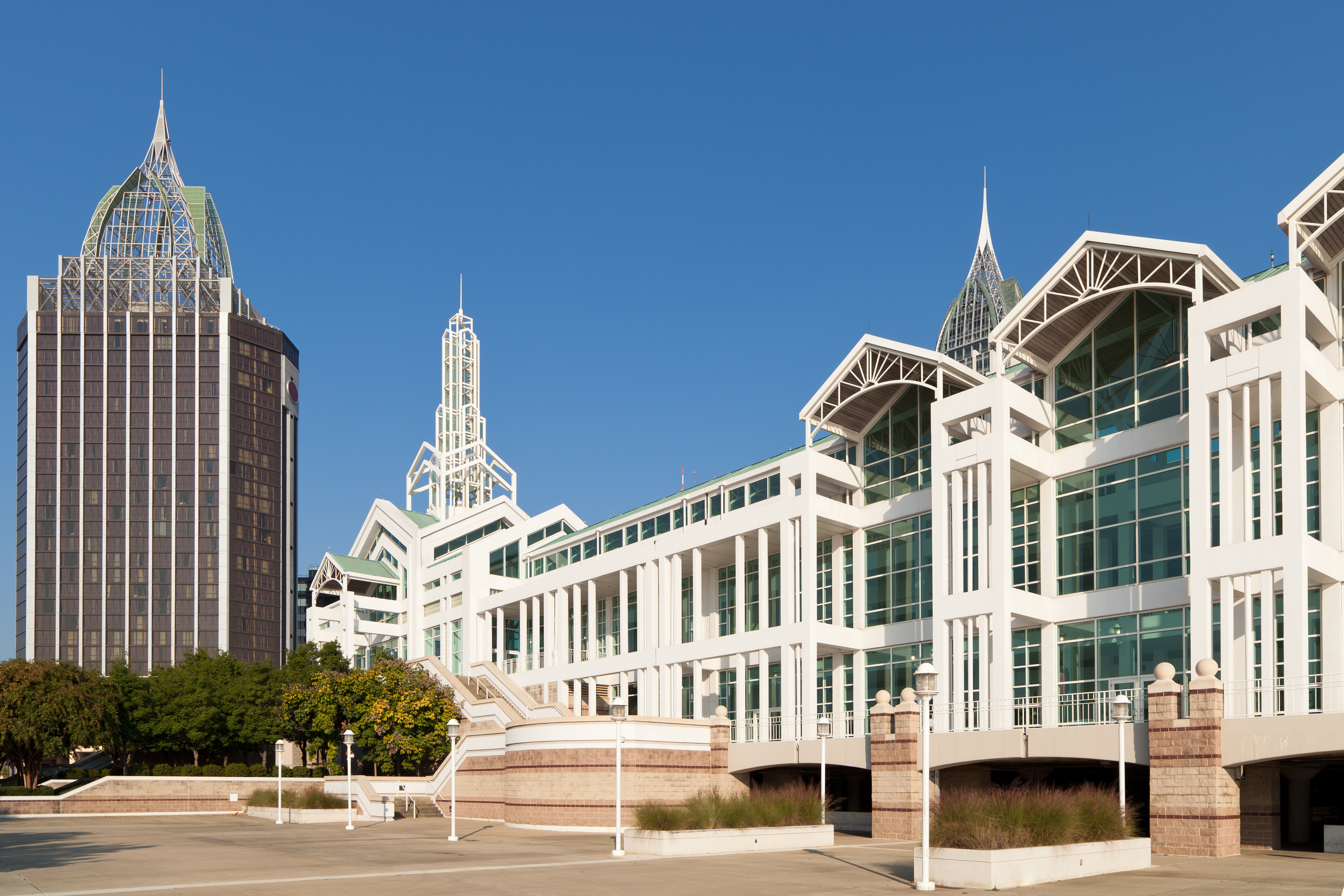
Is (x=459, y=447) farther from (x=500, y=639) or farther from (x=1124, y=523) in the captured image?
(x=1124, y=523)

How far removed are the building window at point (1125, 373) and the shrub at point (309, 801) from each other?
30152 millimetres

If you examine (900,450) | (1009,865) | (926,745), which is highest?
(900,450)

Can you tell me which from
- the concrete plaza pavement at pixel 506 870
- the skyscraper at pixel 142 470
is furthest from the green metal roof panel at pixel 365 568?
the skyscraper at pixel 142 470

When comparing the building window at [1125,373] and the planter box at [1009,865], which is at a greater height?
the building window at [1125,373]

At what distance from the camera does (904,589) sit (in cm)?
4472

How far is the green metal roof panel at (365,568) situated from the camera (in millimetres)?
77188

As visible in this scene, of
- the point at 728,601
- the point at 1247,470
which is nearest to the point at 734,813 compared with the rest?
the point at 1247,470

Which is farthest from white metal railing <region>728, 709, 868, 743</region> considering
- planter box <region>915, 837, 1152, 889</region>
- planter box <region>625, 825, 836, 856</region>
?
planter box <region>915, 837, 1152, 889</region>

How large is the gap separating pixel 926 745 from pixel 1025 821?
244 centimetres

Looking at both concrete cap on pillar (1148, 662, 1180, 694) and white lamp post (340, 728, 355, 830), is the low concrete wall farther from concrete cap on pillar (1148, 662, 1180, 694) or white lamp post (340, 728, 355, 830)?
concrete cap on pillar (1148, 662, 1180, 694)

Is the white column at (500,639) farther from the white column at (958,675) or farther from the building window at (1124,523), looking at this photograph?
the building window at (1124,523)

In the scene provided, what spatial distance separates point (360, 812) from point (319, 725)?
8119 millimetres

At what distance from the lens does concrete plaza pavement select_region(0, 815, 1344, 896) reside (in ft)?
71.3

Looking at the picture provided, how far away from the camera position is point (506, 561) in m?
71.2
